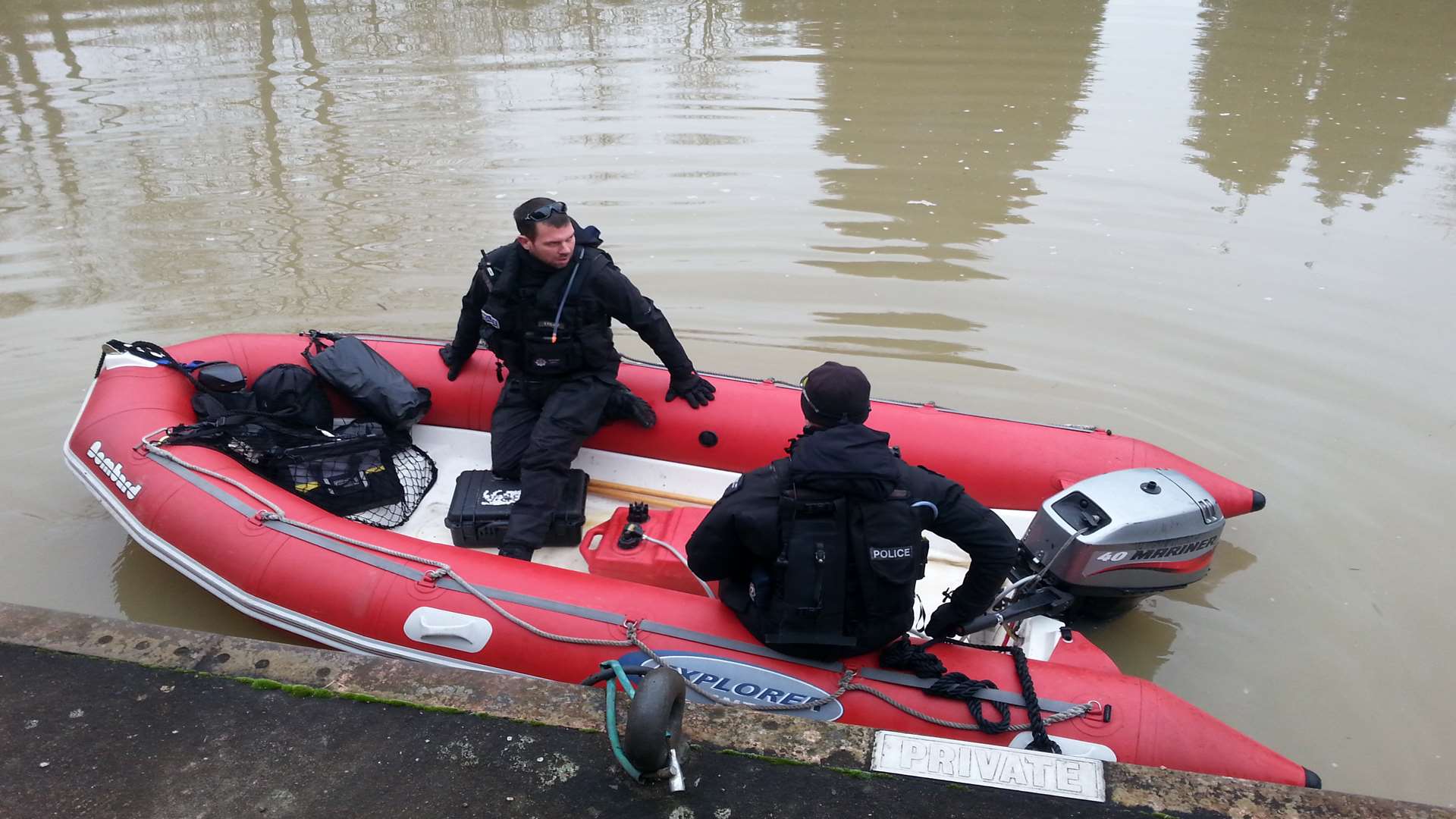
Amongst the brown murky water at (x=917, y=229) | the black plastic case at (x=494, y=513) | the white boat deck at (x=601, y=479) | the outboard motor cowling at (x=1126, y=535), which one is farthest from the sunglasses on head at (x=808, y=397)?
the brown murky water at (x=917, y=229)

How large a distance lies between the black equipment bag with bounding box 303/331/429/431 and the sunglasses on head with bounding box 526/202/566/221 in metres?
1.02

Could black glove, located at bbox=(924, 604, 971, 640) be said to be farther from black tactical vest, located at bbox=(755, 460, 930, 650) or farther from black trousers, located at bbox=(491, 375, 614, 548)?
black trousers, located at bbox=(491, 375, 614, 548)

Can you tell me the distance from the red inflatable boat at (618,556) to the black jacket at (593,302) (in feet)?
0.86

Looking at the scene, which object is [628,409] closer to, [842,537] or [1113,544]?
[842,537]

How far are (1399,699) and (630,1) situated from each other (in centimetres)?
1174

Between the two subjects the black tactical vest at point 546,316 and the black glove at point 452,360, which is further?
the black glove at point 452,360

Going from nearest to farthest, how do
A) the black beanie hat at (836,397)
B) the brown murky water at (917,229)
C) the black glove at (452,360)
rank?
the black beanie hat at (836,397) < the brown murky water at (917,229) < the black glove at (452,360)

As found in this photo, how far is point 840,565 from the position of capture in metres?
2.32

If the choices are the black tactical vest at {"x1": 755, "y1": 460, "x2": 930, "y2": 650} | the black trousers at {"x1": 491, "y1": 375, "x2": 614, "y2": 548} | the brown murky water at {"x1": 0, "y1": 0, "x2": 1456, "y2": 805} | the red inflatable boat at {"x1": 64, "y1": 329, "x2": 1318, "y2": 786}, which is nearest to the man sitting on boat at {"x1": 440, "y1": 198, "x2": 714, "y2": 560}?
the black trousers at {"x1": 491, "y1": 375, "x2": 614, "y2": 548}

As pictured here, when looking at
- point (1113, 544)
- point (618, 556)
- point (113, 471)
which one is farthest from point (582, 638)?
point (113, 471)

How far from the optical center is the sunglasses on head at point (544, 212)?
3359 mm

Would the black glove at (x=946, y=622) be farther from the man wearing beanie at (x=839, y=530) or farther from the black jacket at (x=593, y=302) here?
the black jacket at (x=593, y=302)

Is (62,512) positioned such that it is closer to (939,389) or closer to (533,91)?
(939,389)

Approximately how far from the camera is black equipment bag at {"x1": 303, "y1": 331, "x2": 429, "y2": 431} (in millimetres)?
3844
